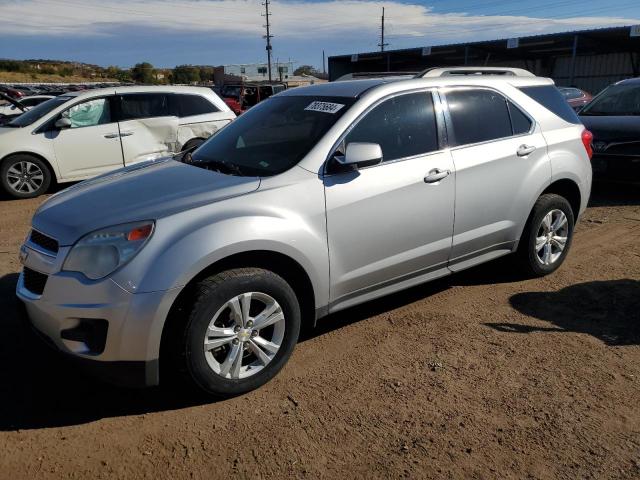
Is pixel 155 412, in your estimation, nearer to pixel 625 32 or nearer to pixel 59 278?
pixel 59 278

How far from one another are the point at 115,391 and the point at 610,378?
2.92 meters

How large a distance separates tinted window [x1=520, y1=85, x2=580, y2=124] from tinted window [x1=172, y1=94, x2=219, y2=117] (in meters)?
5.99

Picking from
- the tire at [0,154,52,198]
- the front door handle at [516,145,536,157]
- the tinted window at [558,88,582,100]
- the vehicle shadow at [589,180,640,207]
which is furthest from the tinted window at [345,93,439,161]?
the tinted window at [558,88,582,100]

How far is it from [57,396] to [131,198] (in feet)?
3.97

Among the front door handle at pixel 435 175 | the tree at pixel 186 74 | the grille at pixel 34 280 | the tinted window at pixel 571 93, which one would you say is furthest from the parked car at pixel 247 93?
the tree at pixel 186 74

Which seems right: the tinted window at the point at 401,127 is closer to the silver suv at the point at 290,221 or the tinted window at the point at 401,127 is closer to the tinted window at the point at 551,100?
the silver suv at the point at 290,221

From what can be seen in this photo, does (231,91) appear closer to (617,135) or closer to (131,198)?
(617,135)

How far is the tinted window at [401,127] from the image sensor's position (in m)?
3.65

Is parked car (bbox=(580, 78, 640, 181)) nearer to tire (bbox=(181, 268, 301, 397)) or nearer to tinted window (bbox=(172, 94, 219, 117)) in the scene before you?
tinted window (bbox=(172, 94, 219, 117))

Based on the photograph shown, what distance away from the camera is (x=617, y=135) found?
7562 mm

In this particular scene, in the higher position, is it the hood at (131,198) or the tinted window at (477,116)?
the tinted window at (477,116)

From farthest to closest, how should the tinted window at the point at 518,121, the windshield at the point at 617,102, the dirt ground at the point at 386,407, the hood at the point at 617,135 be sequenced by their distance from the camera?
the windshield at the point at 617,102, the hood at the point at 617,135, the tinted window at the point at 518,121, the dirt ground at the point at 386,407

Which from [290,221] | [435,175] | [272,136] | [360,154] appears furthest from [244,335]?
[435,175]

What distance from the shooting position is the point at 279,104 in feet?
13.9
